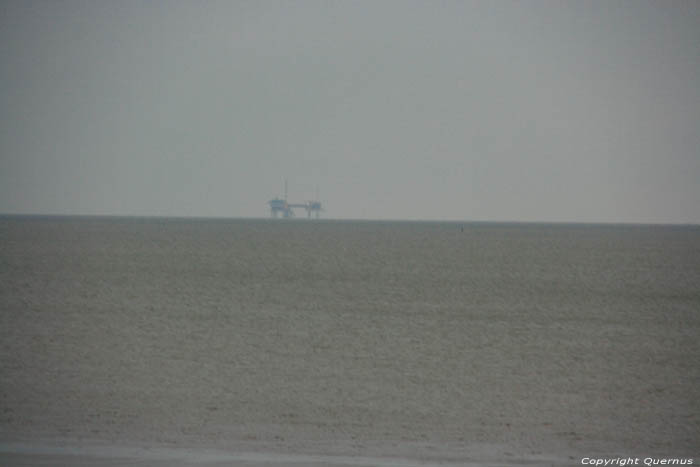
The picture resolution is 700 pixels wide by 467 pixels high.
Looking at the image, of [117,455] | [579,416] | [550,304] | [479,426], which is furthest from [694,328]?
[117,455]

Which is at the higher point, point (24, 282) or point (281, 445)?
point (24, 282)

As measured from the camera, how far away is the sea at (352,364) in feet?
24.9

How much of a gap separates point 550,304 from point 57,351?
10507mm

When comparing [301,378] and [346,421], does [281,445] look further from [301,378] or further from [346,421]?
[301,378]

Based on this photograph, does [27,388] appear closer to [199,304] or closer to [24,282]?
[199,304]

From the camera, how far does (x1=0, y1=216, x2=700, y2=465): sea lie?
7578 mm

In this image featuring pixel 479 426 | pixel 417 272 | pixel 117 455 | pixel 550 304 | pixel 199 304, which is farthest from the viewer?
pixel 417 272

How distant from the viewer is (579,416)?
27.6ft

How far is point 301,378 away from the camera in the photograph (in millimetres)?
10094

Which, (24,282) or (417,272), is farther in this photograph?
(417,272)

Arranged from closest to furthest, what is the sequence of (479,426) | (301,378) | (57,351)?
(479,426)
(301,378)
(57,351)

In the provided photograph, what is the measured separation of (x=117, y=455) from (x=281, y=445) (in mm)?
1287

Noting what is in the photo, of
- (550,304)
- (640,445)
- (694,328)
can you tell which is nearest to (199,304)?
(550,304)

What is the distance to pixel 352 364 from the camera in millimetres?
11023
